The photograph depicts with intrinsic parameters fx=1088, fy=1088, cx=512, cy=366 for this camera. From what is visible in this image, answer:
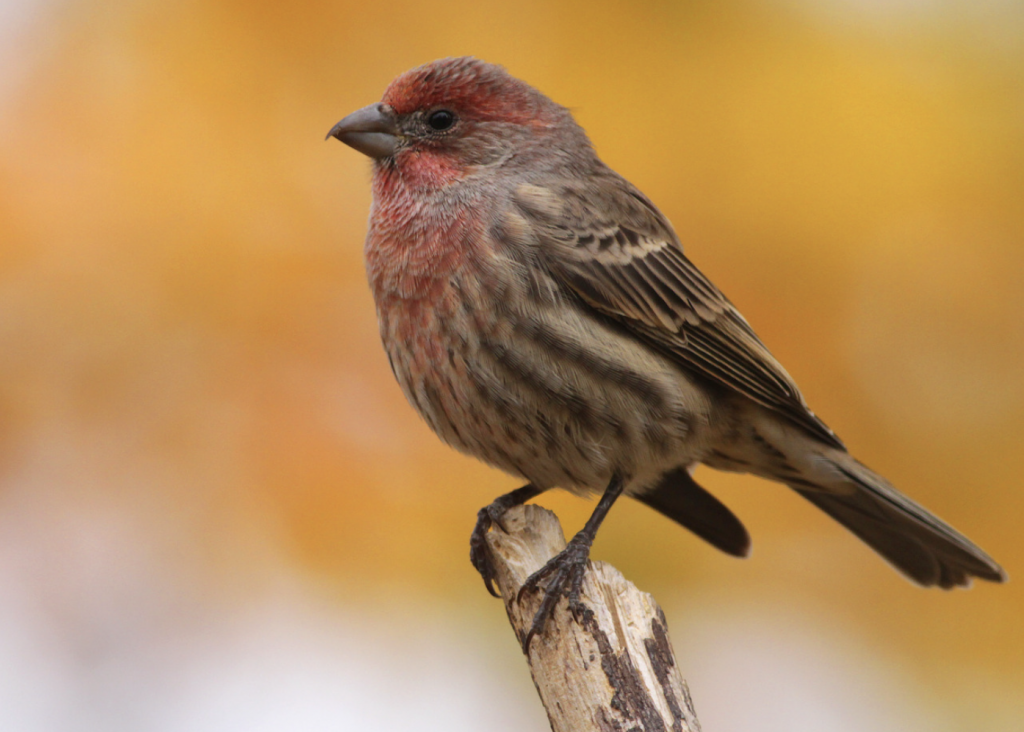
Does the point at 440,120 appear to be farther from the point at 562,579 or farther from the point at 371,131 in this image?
the point at 562,579

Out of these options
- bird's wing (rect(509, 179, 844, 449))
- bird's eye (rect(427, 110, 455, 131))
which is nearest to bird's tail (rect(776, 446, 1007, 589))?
bird's wing (rect(509, 179, 844, 449))

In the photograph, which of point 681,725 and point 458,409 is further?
point 458,409

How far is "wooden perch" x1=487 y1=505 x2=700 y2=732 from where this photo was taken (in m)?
3.53

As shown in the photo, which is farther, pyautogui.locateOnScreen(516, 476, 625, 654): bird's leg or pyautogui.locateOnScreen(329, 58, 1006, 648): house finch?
pyautogui.locateOnScreen(329, 58, 1006, 648): house finch

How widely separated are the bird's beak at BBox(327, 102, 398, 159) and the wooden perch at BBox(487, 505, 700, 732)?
204 cm

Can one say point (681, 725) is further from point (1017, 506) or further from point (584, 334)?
point (1017, 506)

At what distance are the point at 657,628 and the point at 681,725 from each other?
0.36 meters

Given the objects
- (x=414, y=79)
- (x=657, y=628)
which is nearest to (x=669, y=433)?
(x=657, y=628)

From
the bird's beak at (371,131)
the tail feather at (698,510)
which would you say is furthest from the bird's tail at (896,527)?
the bird's beak at (371,131)

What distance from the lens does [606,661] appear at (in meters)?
3.69

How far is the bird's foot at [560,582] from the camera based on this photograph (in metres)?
3.97

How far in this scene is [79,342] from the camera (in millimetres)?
6047

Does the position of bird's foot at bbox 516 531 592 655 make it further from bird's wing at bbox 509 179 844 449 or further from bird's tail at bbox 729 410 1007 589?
bird's tail at bbox 729 410 1007 589

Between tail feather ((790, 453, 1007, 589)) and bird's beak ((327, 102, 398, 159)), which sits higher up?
bird's beak ((327, 102, 398, 159))
